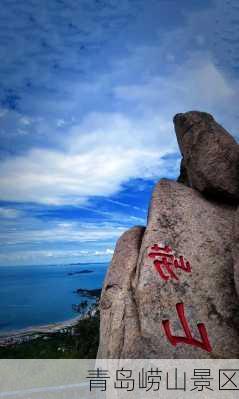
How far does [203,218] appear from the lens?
6734 millimetres

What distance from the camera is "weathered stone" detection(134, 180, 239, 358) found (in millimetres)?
5820

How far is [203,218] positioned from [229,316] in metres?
1.74

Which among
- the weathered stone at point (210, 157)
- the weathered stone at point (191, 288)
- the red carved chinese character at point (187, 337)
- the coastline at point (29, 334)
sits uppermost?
the weathered stone at point (210, 157)

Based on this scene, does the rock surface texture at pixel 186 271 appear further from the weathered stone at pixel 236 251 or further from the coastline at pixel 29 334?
the coastline at pixel 29 334

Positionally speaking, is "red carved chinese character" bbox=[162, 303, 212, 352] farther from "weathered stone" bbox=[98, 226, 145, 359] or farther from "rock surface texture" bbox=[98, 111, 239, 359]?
"weathered stone" bbox=[98, 226, 145, 359]

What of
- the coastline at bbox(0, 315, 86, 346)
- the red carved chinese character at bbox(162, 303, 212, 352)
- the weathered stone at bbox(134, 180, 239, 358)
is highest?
the weathered stone at bbox(134, 180, 239, 358)

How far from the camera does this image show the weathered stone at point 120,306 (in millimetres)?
6319

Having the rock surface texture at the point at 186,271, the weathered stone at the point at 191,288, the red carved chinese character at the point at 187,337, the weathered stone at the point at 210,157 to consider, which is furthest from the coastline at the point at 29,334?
the red carved chinese character at the point at 187,337

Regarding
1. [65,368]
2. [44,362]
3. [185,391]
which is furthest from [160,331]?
[44,362]

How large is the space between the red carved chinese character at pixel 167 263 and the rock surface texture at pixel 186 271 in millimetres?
16

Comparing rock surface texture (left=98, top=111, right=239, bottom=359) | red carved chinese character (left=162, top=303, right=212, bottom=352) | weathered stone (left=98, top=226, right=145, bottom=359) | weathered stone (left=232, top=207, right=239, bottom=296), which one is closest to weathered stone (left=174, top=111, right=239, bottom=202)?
rock surface texture (left=98, top=111, right=239, bottom=359)

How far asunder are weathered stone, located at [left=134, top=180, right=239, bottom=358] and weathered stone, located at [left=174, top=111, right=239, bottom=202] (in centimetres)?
73

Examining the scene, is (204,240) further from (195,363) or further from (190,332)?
(195,363)

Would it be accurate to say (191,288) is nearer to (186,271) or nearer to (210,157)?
(186,271)
